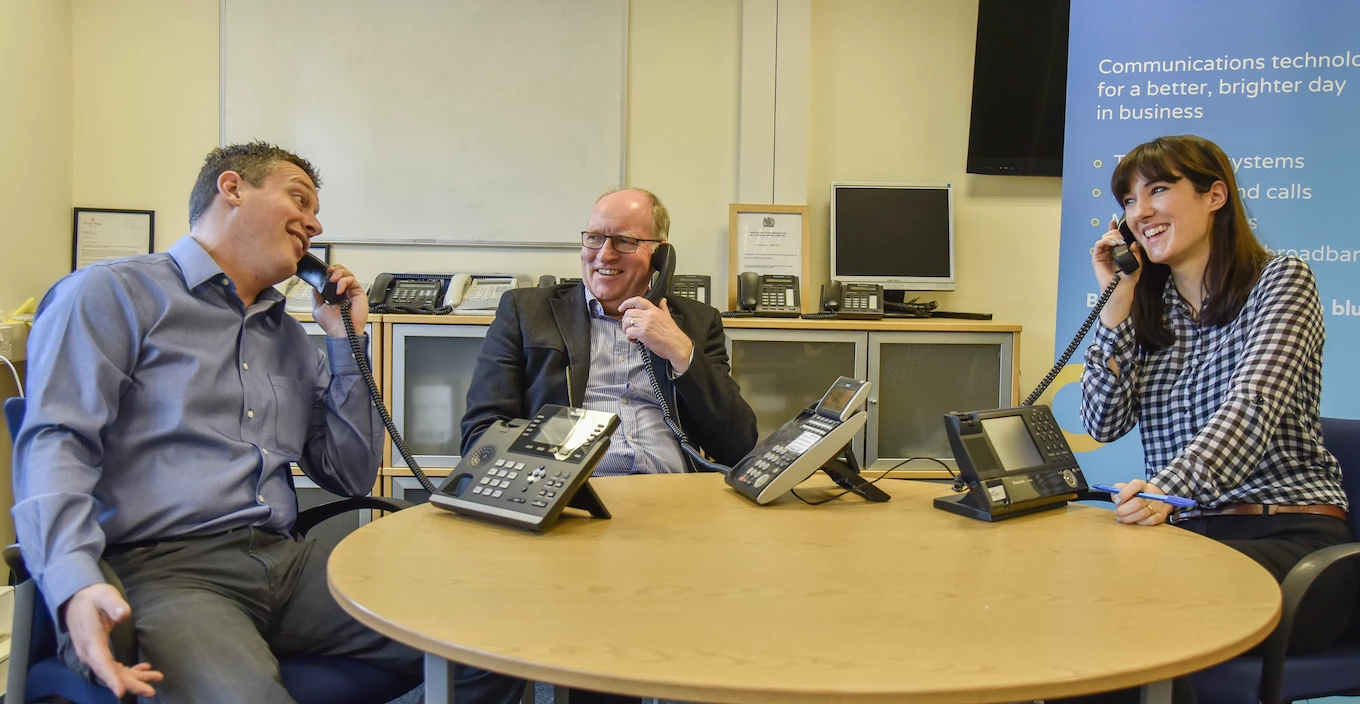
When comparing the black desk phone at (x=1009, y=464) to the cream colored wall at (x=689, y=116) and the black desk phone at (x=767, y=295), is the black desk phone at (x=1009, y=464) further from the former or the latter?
the cream colored wall at (x=689, y=116)

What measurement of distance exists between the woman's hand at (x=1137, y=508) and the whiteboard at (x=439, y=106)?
2.57 meters

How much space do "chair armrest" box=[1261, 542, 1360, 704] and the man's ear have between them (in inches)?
73.2

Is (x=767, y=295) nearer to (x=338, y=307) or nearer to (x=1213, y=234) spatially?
(x=1213, y=234)

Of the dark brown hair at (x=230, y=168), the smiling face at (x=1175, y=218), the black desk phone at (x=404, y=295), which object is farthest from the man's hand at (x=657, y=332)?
the black desk phone at (x=404, y=295)

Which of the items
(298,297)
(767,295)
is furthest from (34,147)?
(767,295)

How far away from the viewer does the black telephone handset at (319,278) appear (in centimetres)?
182

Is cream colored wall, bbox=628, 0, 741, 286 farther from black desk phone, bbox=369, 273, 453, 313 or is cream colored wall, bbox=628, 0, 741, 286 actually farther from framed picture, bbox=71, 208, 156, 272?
framed picture, bbox=71, 208, 156, 272

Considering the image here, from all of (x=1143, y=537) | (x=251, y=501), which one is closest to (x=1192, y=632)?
(x=1143, y=537)

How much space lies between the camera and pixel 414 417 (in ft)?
10.7

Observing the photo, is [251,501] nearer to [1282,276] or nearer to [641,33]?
[1282,276]

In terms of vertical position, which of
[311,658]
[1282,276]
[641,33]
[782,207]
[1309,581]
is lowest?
[311,658]

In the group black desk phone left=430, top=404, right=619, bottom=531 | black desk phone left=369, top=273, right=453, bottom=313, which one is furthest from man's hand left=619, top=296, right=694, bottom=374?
black desk phone left=369, top=273, right=453, bottom=313

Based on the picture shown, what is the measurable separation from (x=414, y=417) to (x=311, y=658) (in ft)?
6.32

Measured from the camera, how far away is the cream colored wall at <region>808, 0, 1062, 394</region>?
3.70 m
